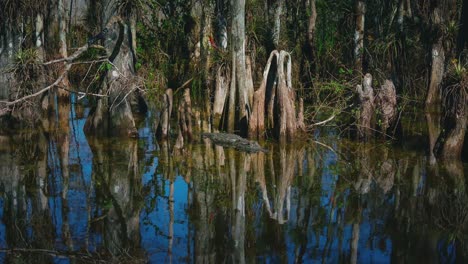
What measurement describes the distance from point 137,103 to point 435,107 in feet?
27.2

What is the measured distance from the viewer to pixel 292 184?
34.8 feet

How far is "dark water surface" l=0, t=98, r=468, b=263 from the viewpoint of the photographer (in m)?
7.46

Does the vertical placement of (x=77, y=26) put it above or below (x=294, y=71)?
above

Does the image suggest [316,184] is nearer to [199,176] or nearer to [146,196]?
[199,176]

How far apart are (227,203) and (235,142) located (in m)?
3.94

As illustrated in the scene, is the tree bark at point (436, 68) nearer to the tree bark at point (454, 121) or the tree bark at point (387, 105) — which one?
the tree bark at point (387, 105)

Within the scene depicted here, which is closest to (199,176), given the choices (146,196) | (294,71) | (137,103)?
(146,196)

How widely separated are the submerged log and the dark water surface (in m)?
Answer: 0.22

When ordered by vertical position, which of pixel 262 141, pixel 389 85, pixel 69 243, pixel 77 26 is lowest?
pixel 69 243

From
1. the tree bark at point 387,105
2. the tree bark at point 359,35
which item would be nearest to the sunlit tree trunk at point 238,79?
the tree bark at point 387,105

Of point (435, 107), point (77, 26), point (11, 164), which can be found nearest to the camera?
point (11, 164)

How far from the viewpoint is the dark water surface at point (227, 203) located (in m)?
7.46

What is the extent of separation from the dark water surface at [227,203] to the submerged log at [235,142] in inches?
8.8

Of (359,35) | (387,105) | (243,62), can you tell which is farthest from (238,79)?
(359,35)
